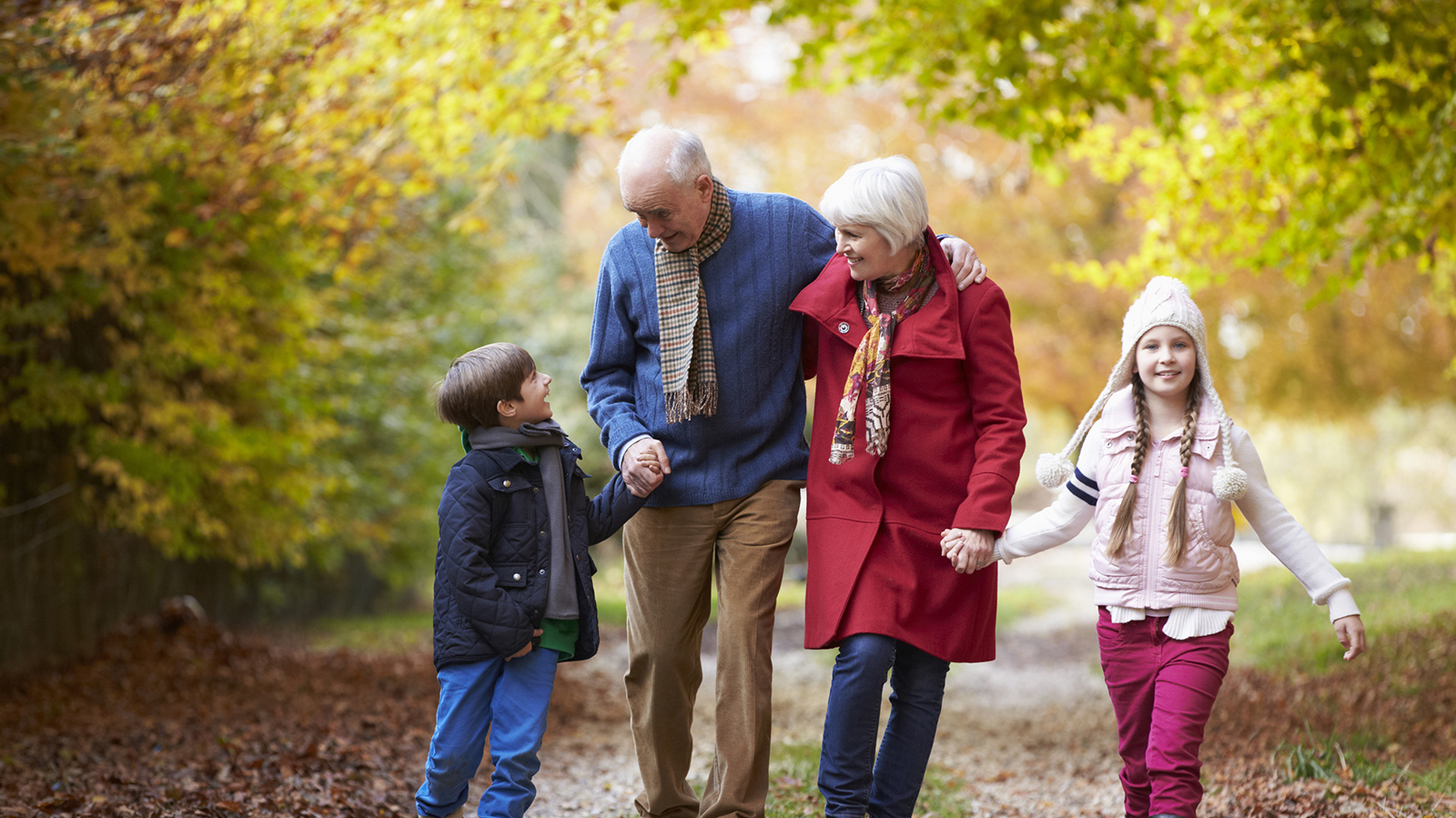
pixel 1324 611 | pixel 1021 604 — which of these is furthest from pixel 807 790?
pixel 1021 604

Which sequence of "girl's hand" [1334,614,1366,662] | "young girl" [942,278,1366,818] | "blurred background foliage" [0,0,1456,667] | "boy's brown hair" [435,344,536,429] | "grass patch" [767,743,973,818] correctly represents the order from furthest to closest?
"blurred background foliage" [0,0,1456,667] → "grass patch" [767,743,973,818] → "boy's brown hair" [435,344,536,429] → "young girl" [942,278,1366,818] → "girl's hand" [1334,614,1366,662]

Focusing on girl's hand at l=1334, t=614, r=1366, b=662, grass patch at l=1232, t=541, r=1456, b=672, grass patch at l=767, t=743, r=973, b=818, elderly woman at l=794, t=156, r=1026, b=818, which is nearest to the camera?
girl's hand at l=1334, t=614, r=1366, b=662

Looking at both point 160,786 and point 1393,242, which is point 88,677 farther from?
point 1393,242

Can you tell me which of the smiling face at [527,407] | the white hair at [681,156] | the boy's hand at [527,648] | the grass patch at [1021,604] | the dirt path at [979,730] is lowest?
the grass patch at [1021,604]

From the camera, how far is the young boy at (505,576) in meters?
3.29

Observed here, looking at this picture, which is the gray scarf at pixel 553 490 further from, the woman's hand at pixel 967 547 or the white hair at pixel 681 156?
the woman's hand at pixel 967 547

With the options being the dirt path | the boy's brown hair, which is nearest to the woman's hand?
the boy's brown hair

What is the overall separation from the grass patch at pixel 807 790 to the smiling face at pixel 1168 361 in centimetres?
198

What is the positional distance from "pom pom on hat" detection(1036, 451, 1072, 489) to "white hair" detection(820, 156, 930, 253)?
2.43 ft

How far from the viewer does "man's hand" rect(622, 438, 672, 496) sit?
130 inches

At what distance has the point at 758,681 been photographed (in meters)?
3.40

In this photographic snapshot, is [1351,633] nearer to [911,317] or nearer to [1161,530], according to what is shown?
[1161,530]

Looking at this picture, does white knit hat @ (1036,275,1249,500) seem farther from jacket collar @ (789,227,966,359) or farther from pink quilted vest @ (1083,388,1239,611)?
jacket collar @ (789,227,966,359)

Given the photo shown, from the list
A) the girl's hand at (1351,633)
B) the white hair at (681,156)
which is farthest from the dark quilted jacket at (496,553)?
the girl's hand at (1351,633)
